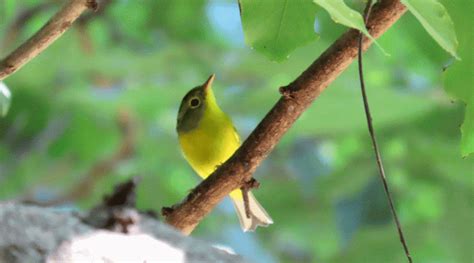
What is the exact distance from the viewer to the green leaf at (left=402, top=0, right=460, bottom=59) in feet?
1.50

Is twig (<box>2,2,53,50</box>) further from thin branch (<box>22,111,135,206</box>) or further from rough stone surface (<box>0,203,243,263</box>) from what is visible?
rough stone surface (<box>0,203,243,263</box>)

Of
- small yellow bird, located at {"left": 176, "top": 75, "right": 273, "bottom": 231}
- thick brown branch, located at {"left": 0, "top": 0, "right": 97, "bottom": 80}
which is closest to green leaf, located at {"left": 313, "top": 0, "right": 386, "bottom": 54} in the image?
thick brown branch, located at {"left": 0, "top": 0, "right": 97, "bottom": 80}

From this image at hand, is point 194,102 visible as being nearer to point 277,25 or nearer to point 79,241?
point 277,25

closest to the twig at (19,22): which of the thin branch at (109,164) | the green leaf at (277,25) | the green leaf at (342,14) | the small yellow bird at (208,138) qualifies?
the thin branch at (109,164)

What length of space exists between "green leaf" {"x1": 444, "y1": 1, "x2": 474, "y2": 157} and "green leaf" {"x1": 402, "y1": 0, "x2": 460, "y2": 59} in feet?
0.27

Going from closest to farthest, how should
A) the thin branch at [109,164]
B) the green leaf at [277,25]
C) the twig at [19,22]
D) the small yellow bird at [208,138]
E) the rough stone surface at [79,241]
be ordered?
the rough stone surface at [79,241] → the green leaf at [277,25] → the small yellow bird at [208,138] → the twig at [19,22] → the thin branch at [109,164]

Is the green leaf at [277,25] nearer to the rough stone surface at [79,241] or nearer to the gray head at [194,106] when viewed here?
the rough stone surface at [79,241]

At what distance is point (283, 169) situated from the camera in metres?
2.09

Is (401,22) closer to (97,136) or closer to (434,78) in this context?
(434,78)

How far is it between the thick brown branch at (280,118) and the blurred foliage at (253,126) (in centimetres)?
84

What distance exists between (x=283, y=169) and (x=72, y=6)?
1.47m

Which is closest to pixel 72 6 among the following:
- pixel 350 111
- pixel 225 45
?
pixel 350 111

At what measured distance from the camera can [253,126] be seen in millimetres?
1817

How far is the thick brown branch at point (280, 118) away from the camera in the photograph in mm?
657
